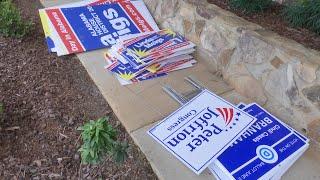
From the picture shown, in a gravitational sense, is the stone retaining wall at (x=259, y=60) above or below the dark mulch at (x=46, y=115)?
above

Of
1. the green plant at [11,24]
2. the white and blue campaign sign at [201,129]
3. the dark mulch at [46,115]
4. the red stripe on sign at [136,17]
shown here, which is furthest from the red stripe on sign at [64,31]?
the white and blue campaign sign at [201,129]

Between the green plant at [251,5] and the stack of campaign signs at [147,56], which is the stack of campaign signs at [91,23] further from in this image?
the green plant at [251,5]

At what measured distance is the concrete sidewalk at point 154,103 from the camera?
6.33 feet

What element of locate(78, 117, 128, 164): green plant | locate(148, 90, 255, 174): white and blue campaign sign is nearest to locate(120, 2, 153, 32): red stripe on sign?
locate(148, 90, 255, 174): white and blue campaign sign

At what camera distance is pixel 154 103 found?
235cm

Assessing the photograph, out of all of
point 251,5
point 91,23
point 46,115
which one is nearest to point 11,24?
point 91,23

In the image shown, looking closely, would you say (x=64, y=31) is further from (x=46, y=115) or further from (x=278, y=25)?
(x=278, y=25)

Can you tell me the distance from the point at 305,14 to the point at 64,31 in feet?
5.86

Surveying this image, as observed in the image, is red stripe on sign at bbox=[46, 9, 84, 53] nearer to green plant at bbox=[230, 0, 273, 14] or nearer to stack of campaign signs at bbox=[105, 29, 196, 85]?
stack of campaign signs at bbox=[105, 29, 196, 85]

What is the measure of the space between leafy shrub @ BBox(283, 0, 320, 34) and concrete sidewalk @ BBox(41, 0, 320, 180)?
2.29ft

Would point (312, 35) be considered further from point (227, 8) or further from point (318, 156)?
point (318, 156)

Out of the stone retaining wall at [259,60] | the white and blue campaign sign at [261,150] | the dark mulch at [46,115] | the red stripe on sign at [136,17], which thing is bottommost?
the dark mulch at [46,115]

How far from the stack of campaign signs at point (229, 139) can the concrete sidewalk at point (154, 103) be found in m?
0.05

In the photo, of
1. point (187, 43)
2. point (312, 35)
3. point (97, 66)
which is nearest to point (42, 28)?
point (97, 66)
